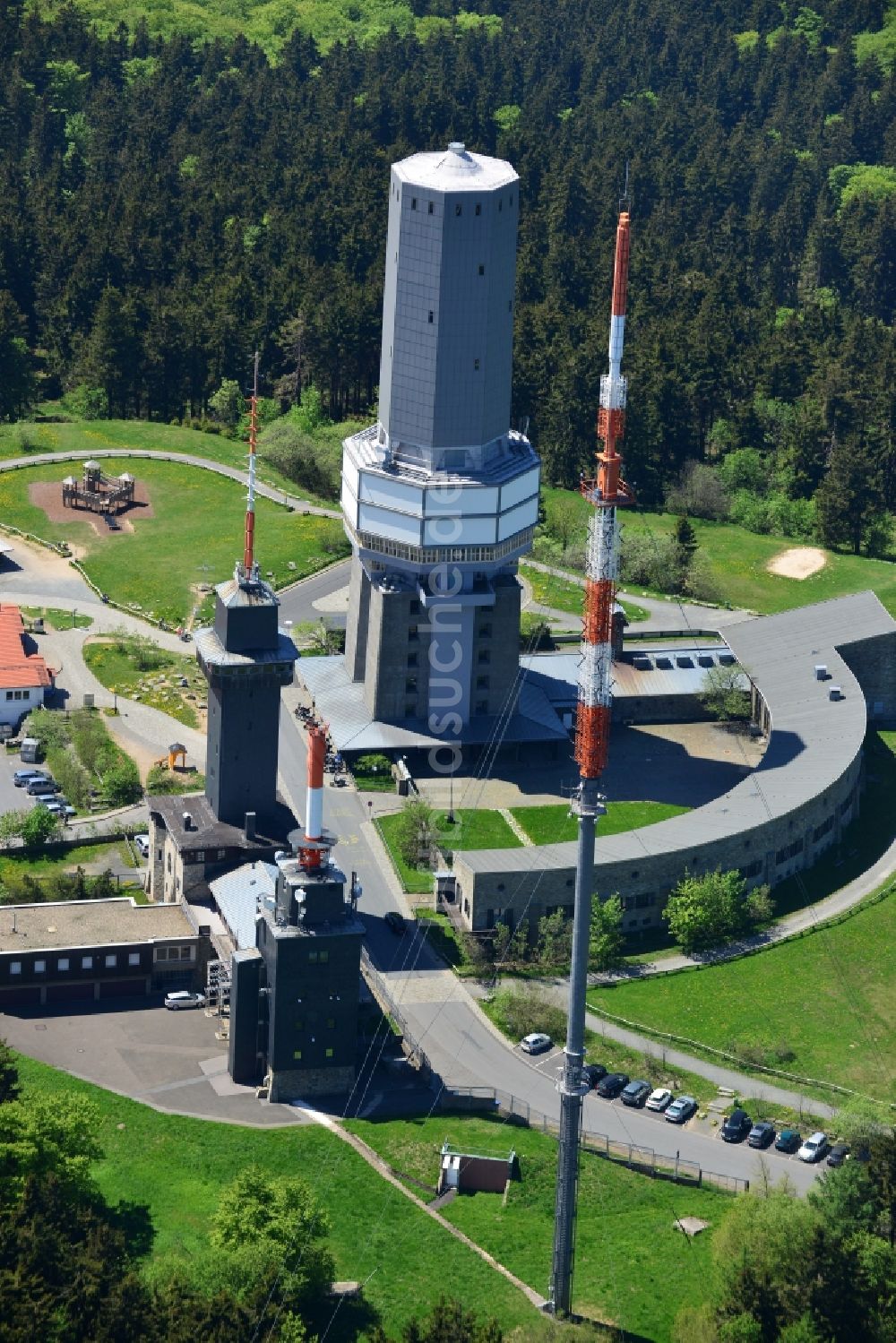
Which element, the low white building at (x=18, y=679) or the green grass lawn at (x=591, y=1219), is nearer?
the green grass lawn at (x=591, y=1219)

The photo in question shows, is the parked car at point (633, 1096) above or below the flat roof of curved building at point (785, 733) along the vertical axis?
below

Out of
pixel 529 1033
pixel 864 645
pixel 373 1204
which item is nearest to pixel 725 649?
pixel 864 645

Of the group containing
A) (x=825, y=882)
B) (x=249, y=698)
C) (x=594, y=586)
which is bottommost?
(x=825, y=882)

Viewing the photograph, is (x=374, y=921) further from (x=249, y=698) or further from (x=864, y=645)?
(x=864, y=645)

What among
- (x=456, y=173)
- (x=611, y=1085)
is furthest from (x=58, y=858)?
(x=456, y=173)

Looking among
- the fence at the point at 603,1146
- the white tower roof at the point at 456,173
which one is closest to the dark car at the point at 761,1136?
the fence at the point at 603,1146

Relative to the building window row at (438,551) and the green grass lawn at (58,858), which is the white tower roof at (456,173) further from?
the green grass lawn at (58,858)

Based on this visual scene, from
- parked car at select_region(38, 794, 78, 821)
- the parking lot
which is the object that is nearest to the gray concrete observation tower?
parked car at select_region(38, 794, 78, 821)

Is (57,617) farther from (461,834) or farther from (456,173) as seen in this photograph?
(456,173)
